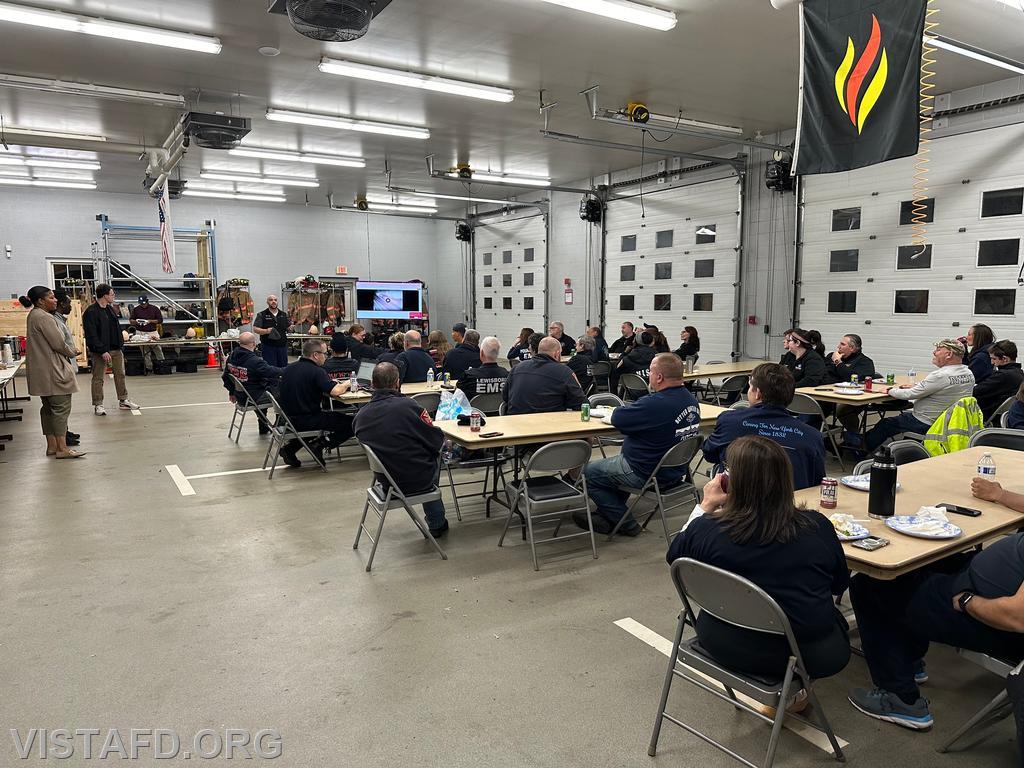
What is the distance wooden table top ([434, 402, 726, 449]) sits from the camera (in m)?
4.36

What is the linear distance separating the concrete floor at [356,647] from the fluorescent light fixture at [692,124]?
23.6 ft

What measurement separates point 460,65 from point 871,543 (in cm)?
728

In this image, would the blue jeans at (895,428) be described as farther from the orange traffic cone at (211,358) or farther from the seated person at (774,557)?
the orange traffic cone at (211,358)

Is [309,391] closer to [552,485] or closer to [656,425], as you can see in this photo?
[552,485]

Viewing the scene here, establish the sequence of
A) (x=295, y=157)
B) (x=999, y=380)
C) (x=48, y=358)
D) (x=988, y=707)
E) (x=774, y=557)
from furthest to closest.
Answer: (x=295, y=157), (x=48, y=358), (x=999, y=380), (x=988, y=707), (x=774, y=557)

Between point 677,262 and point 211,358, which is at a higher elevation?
point 677,262

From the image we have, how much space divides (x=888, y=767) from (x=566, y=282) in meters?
13.8

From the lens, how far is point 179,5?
6.09 metres

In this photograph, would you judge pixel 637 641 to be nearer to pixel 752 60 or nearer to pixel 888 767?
pixel 888 767

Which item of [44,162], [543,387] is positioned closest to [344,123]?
[543,387]

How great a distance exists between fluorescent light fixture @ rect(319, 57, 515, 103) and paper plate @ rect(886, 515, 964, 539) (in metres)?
7.28

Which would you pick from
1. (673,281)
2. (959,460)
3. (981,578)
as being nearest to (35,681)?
(981,578)

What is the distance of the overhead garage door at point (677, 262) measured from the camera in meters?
11.9

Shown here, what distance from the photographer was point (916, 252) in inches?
352
